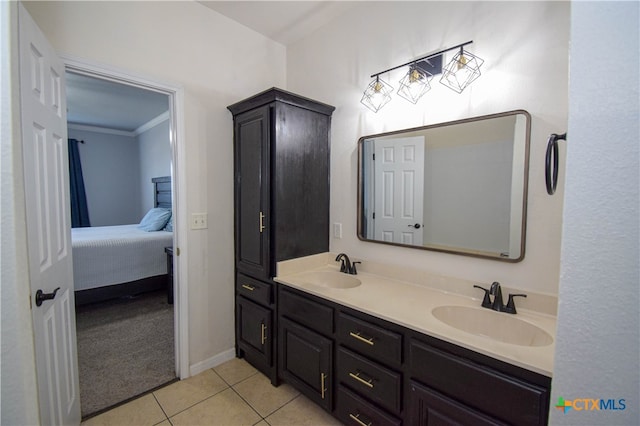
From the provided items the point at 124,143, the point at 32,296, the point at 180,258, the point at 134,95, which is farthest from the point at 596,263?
the point at 124,143

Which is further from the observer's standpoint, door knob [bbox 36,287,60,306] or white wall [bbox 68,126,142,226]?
white wall [bbox 68,126,142,226]

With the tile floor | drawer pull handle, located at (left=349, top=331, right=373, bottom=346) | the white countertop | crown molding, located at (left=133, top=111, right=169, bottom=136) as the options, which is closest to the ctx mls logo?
the white countertop

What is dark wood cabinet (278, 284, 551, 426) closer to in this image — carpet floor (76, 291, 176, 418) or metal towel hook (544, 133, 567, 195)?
metal towel hook (544, 133, 567, 195)

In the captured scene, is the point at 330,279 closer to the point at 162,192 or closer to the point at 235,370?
the point at 235,370

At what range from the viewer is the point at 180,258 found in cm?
208

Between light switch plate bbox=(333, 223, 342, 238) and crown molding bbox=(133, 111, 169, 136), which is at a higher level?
crown molding bbox=(133, 111, 169, 136)

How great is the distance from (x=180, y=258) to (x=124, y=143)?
18.2 feet

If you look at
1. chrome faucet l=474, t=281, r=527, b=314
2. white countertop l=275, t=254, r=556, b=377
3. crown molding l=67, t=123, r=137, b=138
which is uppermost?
crown molding l=67, t=123, r=137, b=138

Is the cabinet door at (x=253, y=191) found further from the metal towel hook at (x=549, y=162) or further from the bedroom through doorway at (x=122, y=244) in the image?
the metal towel hook at (x=549, y=162)

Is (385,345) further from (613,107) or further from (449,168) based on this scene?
(613,107)

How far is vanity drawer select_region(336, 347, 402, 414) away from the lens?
133cm

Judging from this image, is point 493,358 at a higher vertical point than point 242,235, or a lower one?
lower

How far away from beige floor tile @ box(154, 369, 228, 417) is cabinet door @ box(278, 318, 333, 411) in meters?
0.53

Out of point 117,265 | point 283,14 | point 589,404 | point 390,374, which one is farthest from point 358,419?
point 117,265
